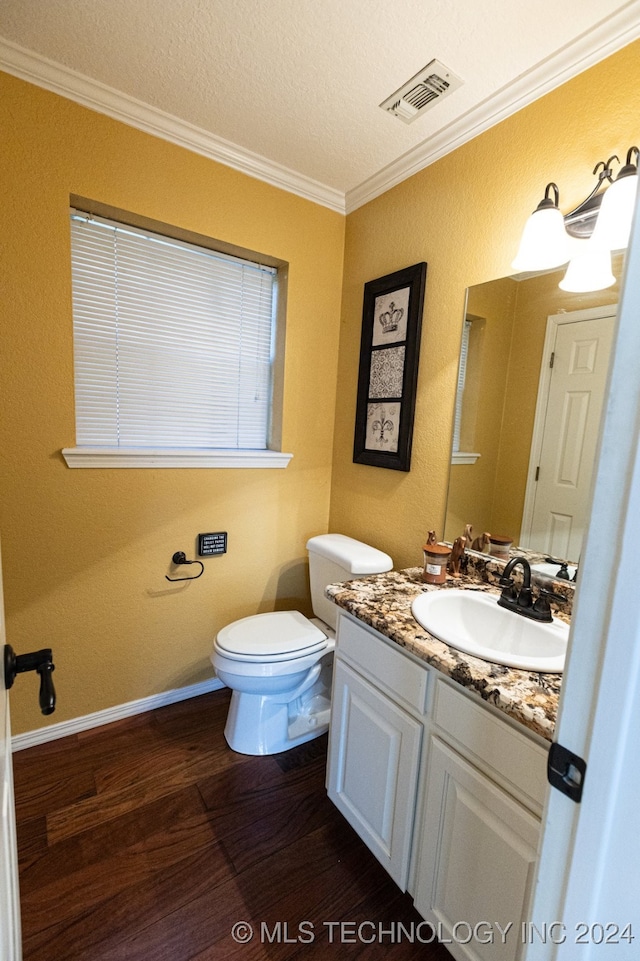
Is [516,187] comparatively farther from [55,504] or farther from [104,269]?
[55,504]

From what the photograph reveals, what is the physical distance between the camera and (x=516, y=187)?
1.39m

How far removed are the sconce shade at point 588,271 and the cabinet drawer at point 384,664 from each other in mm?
1191

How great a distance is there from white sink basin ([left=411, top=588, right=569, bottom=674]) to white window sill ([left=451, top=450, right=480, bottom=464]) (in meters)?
0.51

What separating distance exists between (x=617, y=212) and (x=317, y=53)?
1043mm

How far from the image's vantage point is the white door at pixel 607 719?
0.42m

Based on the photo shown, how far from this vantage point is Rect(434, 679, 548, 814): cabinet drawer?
0.79m

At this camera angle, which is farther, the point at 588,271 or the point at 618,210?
the point at 588,271

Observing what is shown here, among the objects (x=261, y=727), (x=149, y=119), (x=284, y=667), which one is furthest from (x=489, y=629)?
(x=149, y=119)

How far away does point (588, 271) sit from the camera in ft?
3.93

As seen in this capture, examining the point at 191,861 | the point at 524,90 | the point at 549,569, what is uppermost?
the point at 524,90

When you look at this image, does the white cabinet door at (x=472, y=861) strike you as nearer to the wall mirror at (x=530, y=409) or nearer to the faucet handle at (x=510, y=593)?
the faucet handle at (x=510, y=593)

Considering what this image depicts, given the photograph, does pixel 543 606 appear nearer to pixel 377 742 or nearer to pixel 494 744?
pixel 494 744

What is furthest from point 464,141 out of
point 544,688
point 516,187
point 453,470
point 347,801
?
point 347,801

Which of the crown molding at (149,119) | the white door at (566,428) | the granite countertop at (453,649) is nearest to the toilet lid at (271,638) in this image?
the granite countertop at (453,649)
